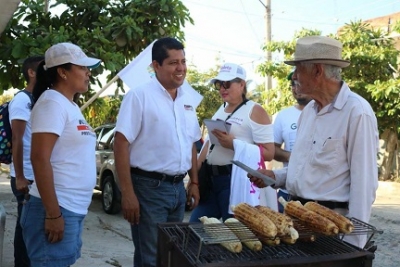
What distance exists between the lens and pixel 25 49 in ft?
20.2

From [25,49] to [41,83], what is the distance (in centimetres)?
318

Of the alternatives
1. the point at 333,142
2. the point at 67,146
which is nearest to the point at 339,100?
the point at 333,142

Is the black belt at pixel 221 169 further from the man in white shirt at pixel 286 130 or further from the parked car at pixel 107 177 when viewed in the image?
the parked car at pixel 107 177

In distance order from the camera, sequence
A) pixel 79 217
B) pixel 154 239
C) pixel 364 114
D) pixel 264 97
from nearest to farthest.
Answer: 1. pixel 364 114
2. pixel 79 217
3. pixel 154 239
4. pixel 264 97

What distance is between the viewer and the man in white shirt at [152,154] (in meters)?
3.52

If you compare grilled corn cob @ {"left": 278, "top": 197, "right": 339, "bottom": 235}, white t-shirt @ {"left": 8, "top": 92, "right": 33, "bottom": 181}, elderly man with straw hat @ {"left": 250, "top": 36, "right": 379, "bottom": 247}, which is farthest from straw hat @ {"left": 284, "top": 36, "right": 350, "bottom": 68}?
white t-shirt @ {"left": 8, "top": 92, "right": 33, "bottom": 181}

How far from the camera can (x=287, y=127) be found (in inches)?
203

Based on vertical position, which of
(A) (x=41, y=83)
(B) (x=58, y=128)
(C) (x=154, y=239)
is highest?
(A) (x=41, y=83)

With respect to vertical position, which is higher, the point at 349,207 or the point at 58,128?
the point at 58,128

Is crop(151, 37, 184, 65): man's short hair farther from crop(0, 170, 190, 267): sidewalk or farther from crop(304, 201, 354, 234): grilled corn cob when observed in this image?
crop(0, 170, 190, 267): sidewalk

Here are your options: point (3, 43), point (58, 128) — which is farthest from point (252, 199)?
point (3, 43)

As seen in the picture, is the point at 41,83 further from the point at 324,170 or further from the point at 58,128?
the point at 324,170

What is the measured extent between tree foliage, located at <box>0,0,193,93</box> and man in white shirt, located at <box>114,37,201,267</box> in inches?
115

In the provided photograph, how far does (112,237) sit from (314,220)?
5616mm
